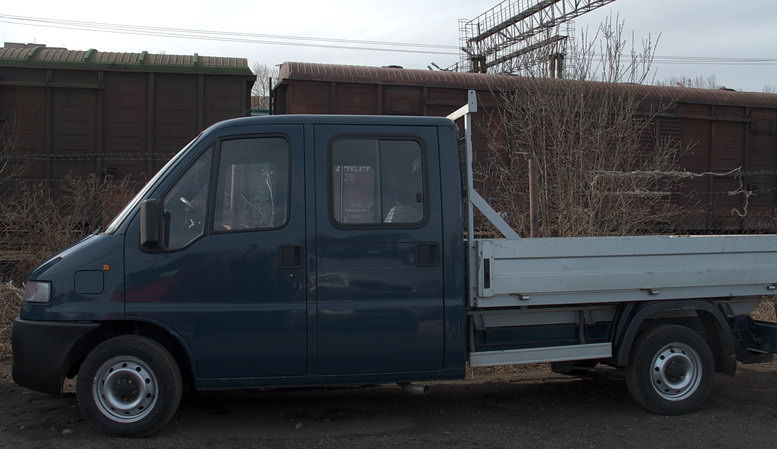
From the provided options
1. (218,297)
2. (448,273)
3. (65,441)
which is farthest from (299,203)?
(65,441)

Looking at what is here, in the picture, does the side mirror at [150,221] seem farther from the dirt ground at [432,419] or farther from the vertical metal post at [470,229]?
the vertical metal post at [470,229]

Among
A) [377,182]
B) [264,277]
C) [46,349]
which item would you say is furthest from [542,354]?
[46,349]

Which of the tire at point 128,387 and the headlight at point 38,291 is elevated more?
the headlight at point 38,291

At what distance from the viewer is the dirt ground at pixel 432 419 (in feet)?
14.9

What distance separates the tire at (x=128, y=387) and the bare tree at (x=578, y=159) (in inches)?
199

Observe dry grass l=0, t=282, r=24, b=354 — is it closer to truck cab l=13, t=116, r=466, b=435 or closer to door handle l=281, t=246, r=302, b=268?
truck cab l=13, t=116, r=466, b=435

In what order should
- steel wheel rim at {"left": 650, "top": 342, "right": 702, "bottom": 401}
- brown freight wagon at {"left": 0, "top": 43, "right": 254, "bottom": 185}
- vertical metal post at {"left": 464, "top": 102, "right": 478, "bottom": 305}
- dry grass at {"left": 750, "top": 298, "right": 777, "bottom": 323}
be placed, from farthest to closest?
brown freight wagon at {"left": 0, "top": 43, "right": 254, "bottom": 185} < dry grass at {"left": 750, "top": 298, "right": 777, "bottom": 323} < steel wheel rim at {"left": 650, "top": 342, "right": 702, "bottom": 401} < vertical metal post at {"left": 464, "top": 102, "right": 478, "bottom": 305}

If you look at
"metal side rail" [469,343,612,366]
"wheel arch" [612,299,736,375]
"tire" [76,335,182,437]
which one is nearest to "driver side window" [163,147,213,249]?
"tire" [76,335,182,437]

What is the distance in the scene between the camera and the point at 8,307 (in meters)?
7.17

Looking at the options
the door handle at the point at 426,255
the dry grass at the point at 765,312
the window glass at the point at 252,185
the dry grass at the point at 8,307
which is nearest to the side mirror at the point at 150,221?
the window glass at the point at 252,185

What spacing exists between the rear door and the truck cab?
0.03ft

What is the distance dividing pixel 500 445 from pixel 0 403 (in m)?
4.13

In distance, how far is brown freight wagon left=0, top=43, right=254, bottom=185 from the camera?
973cm

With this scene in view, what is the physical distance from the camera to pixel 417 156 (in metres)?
4.70
